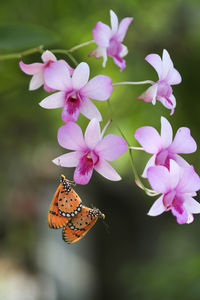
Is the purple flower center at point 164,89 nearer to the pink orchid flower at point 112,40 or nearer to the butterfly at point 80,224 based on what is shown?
the pink orchid flower at point 112,40

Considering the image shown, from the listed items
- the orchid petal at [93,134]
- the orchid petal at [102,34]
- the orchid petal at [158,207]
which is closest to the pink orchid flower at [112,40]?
the orchid petal at [102,34]

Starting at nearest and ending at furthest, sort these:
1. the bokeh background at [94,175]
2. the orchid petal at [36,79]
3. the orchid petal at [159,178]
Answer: the orchid petal at [159,178], the orchid petal at [36,79], the bokeh background at [94,175]

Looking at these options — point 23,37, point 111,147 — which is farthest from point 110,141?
point 23,37

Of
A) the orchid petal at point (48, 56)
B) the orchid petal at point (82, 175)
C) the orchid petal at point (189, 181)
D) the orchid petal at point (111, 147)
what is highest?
the orchid petal at point (48, 56)

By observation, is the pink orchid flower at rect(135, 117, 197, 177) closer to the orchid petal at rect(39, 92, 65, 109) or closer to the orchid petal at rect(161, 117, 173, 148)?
the orchid petal at rect(161, 117, 173, 148)

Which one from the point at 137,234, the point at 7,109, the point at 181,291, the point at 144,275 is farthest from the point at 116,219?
the point at 7,109

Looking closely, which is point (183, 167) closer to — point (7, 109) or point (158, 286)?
point (7, 109)
